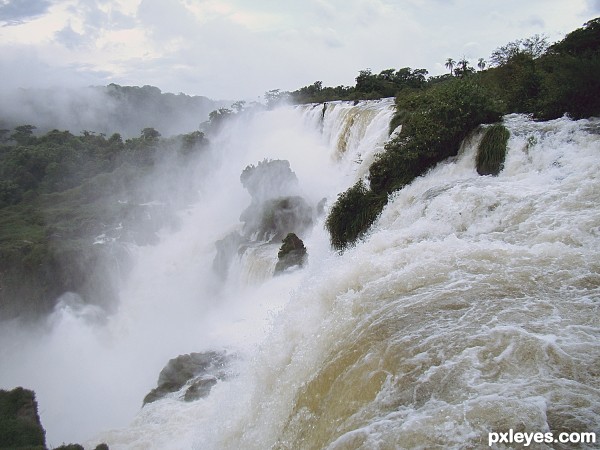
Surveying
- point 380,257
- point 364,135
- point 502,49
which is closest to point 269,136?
point 364,135

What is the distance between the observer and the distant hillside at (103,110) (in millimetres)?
81500

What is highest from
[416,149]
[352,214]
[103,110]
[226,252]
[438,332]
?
[103,110]

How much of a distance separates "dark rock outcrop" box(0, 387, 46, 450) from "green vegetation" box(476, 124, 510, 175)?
9.64 meters

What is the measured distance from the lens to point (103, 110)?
90188 mm

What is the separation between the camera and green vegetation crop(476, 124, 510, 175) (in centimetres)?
884

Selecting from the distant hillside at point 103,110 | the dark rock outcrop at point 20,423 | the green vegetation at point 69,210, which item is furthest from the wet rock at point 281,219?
the distant hillside at point 103,110

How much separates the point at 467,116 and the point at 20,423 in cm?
1142

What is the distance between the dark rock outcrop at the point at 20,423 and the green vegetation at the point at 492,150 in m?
9.64

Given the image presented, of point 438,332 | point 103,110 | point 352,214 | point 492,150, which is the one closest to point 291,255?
point 352,214

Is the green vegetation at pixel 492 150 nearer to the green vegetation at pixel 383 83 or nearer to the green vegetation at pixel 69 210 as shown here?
the green vegetation at pixel 69 210

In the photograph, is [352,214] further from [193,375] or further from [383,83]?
[383,83]

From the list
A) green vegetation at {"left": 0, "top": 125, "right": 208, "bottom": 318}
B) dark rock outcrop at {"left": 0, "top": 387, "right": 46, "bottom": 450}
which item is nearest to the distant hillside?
green vegetation at {"left": 0, "top": 125, "right": 208, "bottom": 318}

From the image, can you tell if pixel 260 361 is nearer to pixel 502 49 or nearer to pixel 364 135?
pixel 364 135

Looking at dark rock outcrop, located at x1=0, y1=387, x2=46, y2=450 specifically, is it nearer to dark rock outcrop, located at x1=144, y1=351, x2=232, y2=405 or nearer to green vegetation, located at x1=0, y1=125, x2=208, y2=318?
dark rock outcrop, located at x1=144, y1=351, x2=232, y2=405
